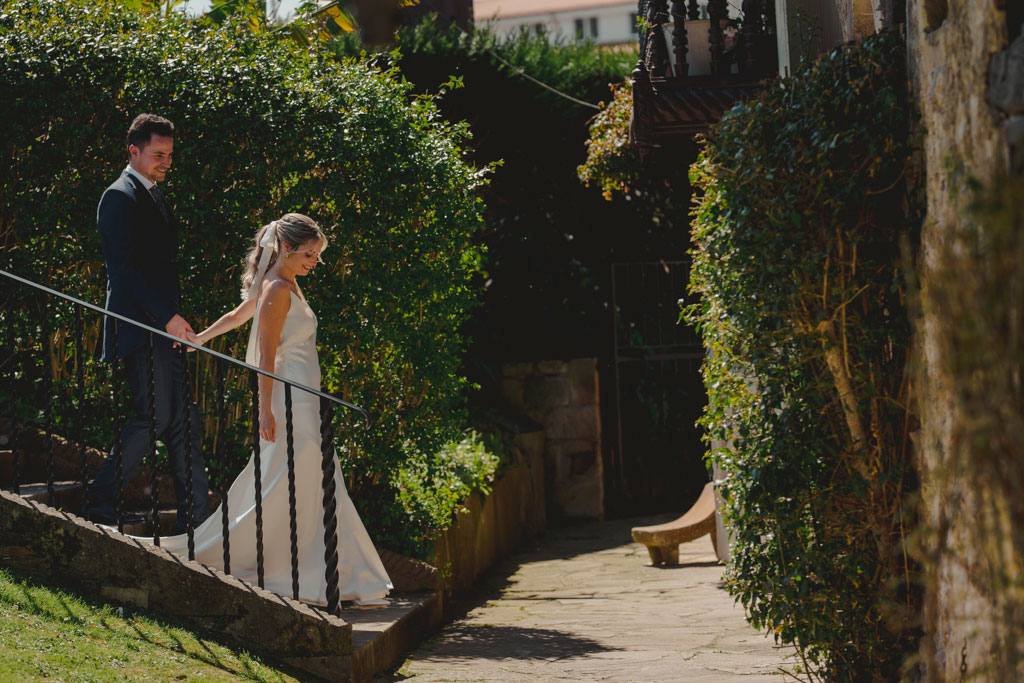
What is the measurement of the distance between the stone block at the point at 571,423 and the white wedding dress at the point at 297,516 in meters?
6.92

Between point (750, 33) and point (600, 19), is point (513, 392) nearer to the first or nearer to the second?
point (750, 33)

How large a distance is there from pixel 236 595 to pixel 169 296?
5.30 ft

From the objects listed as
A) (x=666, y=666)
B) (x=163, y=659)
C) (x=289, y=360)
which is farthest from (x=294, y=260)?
(x=666, y=666)

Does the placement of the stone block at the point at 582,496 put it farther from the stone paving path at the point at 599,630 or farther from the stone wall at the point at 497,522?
the stone paving path at the point at 599,630

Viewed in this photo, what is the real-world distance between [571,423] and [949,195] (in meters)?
9.63

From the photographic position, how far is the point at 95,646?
14.8 ft

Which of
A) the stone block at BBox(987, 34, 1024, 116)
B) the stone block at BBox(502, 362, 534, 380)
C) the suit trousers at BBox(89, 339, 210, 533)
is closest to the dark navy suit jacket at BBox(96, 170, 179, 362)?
the suit trousers at BBox(89, 339, 210, 533)

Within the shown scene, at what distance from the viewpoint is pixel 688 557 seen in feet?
33.1

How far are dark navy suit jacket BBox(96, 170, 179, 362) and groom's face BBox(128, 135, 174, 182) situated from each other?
75 mm

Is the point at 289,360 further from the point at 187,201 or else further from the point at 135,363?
the point at 187,201

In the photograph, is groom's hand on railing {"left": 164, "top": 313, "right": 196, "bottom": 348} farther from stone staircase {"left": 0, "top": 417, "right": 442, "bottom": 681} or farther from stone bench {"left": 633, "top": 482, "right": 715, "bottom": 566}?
stone bench {"left": 633, "top": 482, "right": 715, "bottom": 566}

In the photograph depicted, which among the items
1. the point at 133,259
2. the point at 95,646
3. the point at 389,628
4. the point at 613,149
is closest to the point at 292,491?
the point at 389,628

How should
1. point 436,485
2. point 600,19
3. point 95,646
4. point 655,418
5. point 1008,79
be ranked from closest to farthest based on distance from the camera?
1. point 1008,79
2. point 95,646
3. point 436,485
4. point 655,418
5. point 600,19

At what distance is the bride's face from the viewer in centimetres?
559
